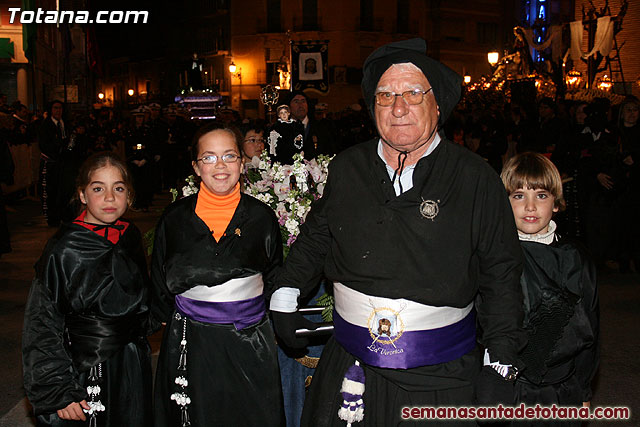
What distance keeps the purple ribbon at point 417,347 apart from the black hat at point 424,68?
90cm

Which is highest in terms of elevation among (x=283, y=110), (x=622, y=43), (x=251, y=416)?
(x=622, y=43)

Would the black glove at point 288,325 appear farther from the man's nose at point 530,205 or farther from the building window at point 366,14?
the building window at point 366,14

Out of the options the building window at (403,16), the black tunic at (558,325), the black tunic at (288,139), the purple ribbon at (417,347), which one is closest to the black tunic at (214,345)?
the purple ribbon at (417,347)

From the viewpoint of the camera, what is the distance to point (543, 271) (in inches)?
132

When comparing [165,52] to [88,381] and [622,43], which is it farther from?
[88,381]

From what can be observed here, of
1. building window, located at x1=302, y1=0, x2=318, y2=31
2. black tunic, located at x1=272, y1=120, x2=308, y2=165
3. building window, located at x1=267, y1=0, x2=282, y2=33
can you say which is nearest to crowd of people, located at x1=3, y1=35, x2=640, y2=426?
black tunic, located at x1=272, y1=120, x2=308, y2=165

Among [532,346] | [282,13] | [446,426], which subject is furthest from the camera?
[282,13]

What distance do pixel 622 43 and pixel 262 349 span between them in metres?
28.3

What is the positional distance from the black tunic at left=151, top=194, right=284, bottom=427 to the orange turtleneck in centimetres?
4

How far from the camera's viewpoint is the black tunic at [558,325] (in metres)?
3.29

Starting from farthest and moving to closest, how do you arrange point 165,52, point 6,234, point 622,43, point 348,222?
point 165,52, point 622,43, point 6,234, point 348,222

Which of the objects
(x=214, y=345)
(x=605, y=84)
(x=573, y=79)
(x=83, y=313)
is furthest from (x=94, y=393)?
(x=573, y=79)

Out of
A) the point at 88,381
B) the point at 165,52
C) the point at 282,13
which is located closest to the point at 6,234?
the point at 88,381

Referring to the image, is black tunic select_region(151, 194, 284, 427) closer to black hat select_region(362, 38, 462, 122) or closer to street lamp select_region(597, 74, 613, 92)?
black hat select_region(362, 38, 462, 122)
